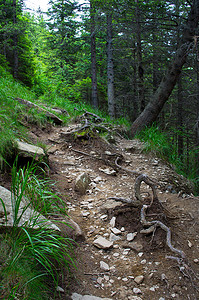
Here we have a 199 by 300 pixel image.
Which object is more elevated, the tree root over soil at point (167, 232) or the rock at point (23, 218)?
the rock at point (23, 218)

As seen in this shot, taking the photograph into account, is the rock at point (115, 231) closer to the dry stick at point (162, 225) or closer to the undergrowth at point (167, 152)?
the dry stick at point (162, 225)

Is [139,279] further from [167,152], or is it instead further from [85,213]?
[167,152]

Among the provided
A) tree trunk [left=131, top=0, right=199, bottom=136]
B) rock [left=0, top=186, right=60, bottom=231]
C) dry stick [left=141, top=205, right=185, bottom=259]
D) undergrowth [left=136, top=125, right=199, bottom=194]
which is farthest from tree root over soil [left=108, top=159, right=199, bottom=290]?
tree trunk [left=131, top=0, right=199, bottom=136]

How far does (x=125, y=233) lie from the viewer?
2.50 metres

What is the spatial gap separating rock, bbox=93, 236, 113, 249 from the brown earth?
5 cm

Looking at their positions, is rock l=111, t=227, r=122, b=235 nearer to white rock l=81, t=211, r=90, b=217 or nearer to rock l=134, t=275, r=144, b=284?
white rock l=81, t=211, r=90, b=217

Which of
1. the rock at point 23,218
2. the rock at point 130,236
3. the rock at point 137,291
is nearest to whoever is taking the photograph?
the rock at point 23,218

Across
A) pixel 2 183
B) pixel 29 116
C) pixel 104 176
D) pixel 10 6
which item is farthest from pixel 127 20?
pixel 10 6

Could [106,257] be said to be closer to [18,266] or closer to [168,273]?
[168,273]

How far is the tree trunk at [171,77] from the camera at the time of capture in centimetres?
534

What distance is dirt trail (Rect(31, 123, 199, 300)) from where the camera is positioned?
1.78 metres

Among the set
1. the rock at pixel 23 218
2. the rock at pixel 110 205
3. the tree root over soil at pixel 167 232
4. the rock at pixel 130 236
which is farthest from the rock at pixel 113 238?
the rock at pixel 23 218

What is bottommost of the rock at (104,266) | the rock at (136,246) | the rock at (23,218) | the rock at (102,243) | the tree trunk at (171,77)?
the rock at (104,266)

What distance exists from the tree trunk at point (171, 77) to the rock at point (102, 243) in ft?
16.4
